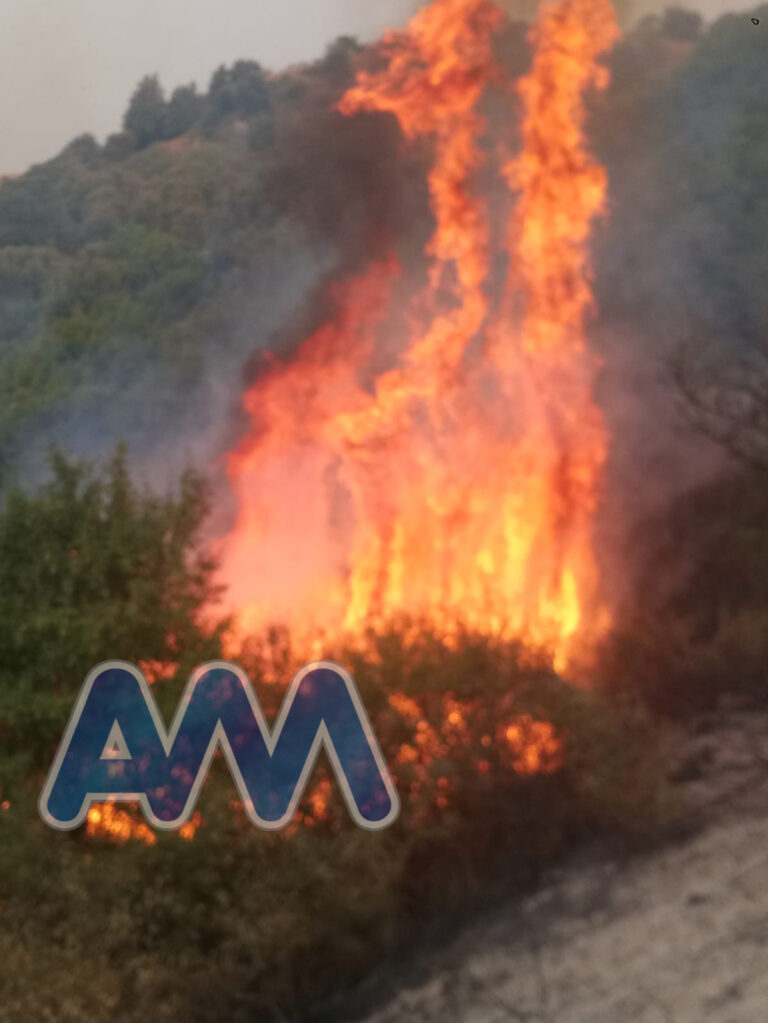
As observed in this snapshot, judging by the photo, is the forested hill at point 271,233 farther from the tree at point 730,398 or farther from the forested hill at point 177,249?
the tree at point 730,398

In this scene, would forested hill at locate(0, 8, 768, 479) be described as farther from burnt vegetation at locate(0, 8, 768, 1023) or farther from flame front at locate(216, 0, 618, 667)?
flame front at locate(216, 0, 618, 667)

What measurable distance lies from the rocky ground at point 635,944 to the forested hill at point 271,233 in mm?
10427

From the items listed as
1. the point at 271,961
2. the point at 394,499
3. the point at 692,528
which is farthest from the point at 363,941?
the point at 692,528

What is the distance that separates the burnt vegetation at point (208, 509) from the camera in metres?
10.3

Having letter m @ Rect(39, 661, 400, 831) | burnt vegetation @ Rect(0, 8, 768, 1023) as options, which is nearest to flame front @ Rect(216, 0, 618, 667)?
burnt vegetation @ Rect(0, 8, 768, 1023)

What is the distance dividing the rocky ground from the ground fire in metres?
4.98

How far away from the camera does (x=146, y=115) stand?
90.2 ft

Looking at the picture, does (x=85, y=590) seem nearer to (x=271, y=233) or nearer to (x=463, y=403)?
(x=463, y=403)

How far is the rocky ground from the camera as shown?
364 inches

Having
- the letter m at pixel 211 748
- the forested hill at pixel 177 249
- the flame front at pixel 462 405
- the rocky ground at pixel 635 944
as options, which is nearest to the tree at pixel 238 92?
the forested hill at pixel 177 249

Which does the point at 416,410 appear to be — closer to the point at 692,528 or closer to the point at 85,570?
the point at 692,528

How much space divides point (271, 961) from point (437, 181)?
1296cm

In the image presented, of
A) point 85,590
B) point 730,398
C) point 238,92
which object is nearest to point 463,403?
point 730,398

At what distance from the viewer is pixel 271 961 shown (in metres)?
10.2
